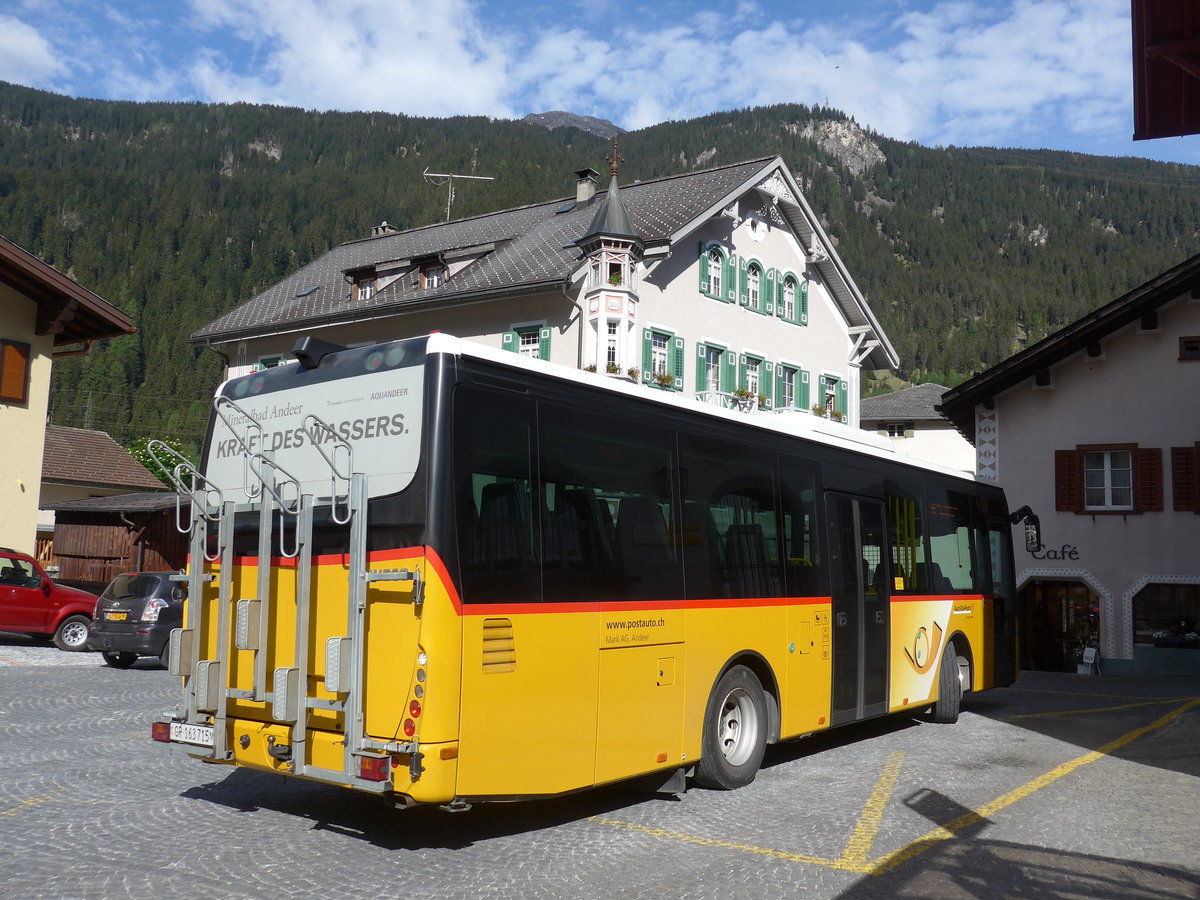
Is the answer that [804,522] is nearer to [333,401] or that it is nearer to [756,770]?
[756,770]

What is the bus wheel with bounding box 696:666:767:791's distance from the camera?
8.41 metres

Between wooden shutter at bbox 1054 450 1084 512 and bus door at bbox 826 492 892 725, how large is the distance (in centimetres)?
1546

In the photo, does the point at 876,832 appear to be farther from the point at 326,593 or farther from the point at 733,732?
the point at 326,593

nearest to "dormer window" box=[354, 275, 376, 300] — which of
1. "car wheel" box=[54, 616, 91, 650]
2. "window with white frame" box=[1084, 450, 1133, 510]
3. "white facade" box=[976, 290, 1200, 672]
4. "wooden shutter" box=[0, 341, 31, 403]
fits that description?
"wooden shutter" box=[0, 341, 31, 403]

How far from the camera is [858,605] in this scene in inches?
416

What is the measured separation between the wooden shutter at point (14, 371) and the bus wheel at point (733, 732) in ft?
66.9

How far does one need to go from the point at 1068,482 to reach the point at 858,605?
16347 mm

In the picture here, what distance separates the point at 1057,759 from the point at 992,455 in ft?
53.3

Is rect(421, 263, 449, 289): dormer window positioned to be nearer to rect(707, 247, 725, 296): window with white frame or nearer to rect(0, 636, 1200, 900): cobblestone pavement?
rect(707, 247, 725, 296): window with white frame

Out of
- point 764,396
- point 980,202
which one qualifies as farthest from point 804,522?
point 980,202

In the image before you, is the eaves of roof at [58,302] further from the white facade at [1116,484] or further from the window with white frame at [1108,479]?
the window with white frame at [1108,479]

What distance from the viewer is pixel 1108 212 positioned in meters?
185

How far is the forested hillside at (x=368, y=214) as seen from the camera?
392 ft

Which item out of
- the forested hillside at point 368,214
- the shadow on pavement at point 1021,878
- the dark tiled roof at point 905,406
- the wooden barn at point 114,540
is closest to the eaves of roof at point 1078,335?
the shadow on pavement at point 1021,878
